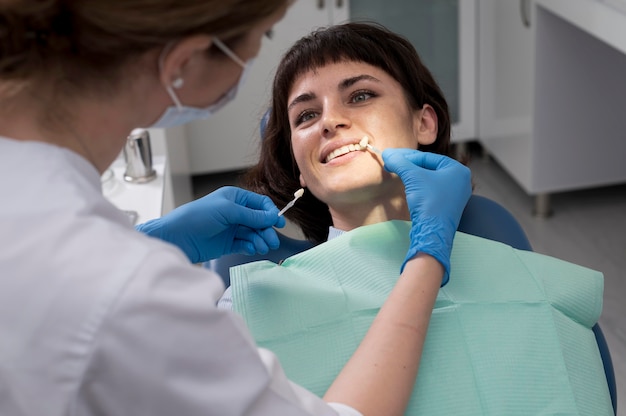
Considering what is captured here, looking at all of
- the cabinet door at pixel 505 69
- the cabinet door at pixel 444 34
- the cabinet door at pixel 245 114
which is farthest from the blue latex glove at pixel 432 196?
the cabinet door at pixel 444 34

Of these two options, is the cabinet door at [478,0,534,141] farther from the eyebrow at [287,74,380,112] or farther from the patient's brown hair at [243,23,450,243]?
the eyebrow at [287,74,380,112]

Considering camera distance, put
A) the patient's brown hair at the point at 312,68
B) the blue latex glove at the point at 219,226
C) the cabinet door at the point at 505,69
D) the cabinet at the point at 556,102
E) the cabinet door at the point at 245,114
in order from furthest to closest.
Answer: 1. the cabinet door at the point at 245,114
2. the cabinet door at the point at 505,69
3. the cabinet at the point at 556,102
4. the patient's brown hair at the point at 312,68
5. the blue latex glove at the point at 219,226

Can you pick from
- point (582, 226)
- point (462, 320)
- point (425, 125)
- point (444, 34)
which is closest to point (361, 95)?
point (425, 125)

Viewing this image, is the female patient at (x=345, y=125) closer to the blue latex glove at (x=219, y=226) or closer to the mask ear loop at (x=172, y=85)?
the blue latex glove at (x=219, y=226)

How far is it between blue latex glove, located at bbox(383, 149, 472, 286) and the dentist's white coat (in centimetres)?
52

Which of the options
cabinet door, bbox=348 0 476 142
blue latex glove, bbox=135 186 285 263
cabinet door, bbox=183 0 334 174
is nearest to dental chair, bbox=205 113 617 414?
blue latex glove, bbox=135 186 285 263

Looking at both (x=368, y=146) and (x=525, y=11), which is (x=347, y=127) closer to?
(x=368, y=146)

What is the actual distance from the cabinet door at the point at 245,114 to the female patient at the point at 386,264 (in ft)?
4.87

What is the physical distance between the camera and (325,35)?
1730 mm

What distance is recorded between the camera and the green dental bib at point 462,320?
51.4 inches

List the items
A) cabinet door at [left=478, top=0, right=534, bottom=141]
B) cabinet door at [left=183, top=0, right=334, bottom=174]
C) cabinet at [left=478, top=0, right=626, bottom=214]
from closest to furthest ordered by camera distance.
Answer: cabinet at [left=478, top=0, right=626, bottom=214], cabinet door at [left=478, top=0, right=534, bottom=141], cabinet door at [left=183, top=0, right=334, bottom=174]

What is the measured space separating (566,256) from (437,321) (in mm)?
1660

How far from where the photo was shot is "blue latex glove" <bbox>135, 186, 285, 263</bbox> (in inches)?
58.2

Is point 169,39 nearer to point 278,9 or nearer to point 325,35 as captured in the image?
point 278,9
